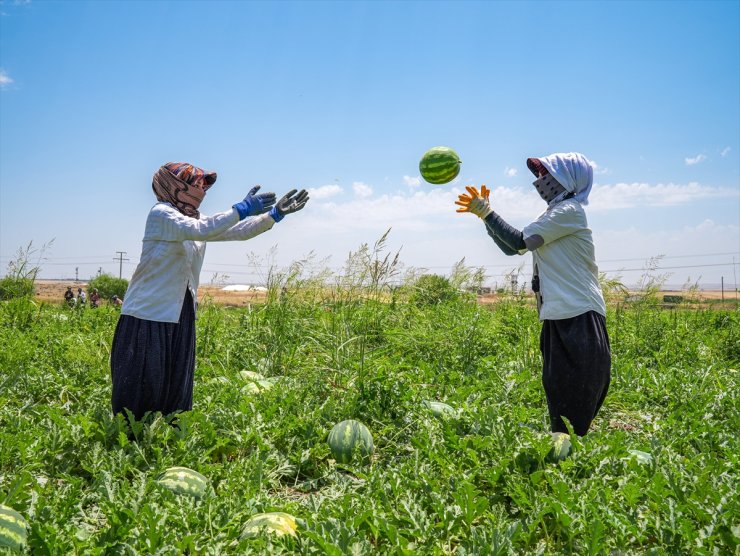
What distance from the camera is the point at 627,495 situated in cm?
233

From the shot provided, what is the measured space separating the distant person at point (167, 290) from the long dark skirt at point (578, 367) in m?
1.92

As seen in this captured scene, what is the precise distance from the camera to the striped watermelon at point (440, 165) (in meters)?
4.10

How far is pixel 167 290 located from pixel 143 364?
19.0 inches

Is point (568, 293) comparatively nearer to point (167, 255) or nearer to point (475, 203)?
point (475, 203)

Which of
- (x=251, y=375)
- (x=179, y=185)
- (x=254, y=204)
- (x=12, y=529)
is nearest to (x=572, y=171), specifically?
(x=254, y=204)

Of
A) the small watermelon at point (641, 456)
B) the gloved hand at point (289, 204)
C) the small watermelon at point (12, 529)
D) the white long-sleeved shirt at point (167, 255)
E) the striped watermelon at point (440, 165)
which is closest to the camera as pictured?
the small watermelon at point (12, 529)

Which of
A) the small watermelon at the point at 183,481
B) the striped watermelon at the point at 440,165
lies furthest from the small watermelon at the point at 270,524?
the striped watermelon at the point at 440,165

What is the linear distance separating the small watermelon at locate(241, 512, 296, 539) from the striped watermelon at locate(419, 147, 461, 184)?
2.60 meters

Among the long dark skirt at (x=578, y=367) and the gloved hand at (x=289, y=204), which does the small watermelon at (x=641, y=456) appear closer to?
the long dark skirt at (x=578, y=367)

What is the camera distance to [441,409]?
3.88m

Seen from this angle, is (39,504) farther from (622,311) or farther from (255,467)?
(622,311)

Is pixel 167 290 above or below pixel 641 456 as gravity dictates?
above

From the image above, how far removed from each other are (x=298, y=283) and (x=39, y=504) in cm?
399

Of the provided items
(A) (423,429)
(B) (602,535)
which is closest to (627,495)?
(B) (602,535)
